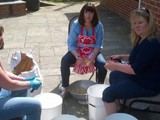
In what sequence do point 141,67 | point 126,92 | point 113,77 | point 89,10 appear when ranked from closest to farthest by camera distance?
point 141,67 < point 126,92 < point 113,77 < point 89,10

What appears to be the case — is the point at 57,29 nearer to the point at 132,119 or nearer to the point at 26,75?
the point at 26,75

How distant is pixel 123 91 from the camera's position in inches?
124

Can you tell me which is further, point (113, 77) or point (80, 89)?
point (80, 89)

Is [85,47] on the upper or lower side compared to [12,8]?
upper

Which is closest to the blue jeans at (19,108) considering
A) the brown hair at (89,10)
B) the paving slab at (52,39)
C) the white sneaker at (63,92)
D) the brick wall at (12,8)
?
the paving slab at (52,39)

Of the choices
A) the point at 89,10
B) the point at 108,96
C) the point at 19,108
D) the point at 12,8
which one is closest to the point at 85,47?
the point at 89,10

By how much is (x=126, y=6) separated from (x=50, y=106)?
5851 millimetres

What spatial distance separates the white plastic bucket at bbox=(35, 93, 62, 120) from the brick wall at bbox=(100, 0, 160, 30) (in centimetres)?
265

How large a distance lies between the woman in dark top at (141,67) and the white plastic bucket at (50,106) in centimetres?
51

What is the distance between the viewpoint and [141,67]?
3.06 meters

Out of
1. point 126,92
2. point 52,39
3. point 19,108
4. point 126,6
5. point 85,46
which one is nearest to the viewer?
point 19,108

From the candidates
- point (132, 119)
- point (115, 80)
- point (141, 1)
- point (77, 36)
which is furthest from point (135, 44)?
point (141, 1)

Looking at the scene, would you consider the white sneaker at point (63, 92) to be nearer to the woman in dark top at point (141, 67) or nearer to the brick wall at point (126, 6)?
the woman in dark top at point (141, 67)

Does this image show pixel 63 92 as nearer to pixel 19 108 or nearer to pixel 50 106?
pixel 50 106
